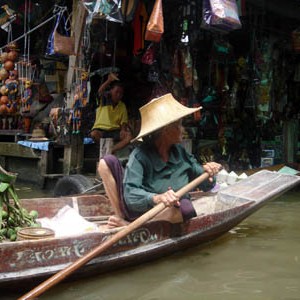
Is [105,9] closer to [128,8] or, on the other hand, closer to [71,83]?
[128,8]

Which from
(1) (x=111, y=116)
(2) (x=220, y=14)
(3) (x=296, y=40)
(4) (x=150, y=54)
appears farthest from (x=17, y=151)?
(3) (x=296, y=40)

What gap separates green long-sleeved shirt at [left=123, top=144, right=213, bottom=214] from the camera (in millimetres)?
3764

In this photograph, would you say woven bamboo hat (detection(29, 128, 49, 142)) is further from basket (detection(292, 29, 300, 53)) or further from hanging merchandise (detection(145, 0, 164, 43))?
basket (detection(292, 29, 300, 53))

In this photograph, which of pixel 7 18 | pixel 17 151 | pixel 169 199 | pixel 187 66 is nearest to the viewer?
pixel 169 199

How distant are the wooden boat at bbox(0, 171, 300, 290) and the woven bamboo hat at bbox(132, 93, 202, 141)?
0.77 meters

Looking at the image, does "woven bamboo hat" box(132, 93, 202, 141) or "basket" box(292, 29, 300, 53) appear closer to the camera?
"woven bamboo hat" box(132, 93, 202, 141)

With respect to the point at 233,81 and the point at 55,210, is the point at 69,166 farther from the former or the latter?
the point at 233,81

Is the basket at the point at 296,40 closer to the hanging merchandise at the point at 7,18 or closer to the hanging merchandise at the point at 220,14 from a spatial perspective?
the hanging merchandise at the point at 220,14

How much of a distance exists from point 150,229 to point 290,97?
7075 mm

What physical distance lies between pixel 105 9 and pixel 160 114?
7.93ft

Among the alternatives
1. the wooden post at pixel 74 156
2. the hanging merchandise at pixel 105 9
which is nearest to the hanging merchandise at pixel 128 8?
the hanging merchandise at pixel 105 9

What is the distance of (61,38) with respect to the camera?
6.59 m

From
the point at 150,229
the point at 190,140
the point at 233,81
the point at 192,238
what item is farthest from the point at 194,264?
the point at 233,81

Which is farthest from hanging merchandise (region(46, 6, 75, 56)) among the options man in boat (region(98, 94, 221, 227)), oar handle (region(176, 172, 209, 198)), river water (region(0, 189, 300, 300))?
oar handle (region(176, 172, 209, 198))
